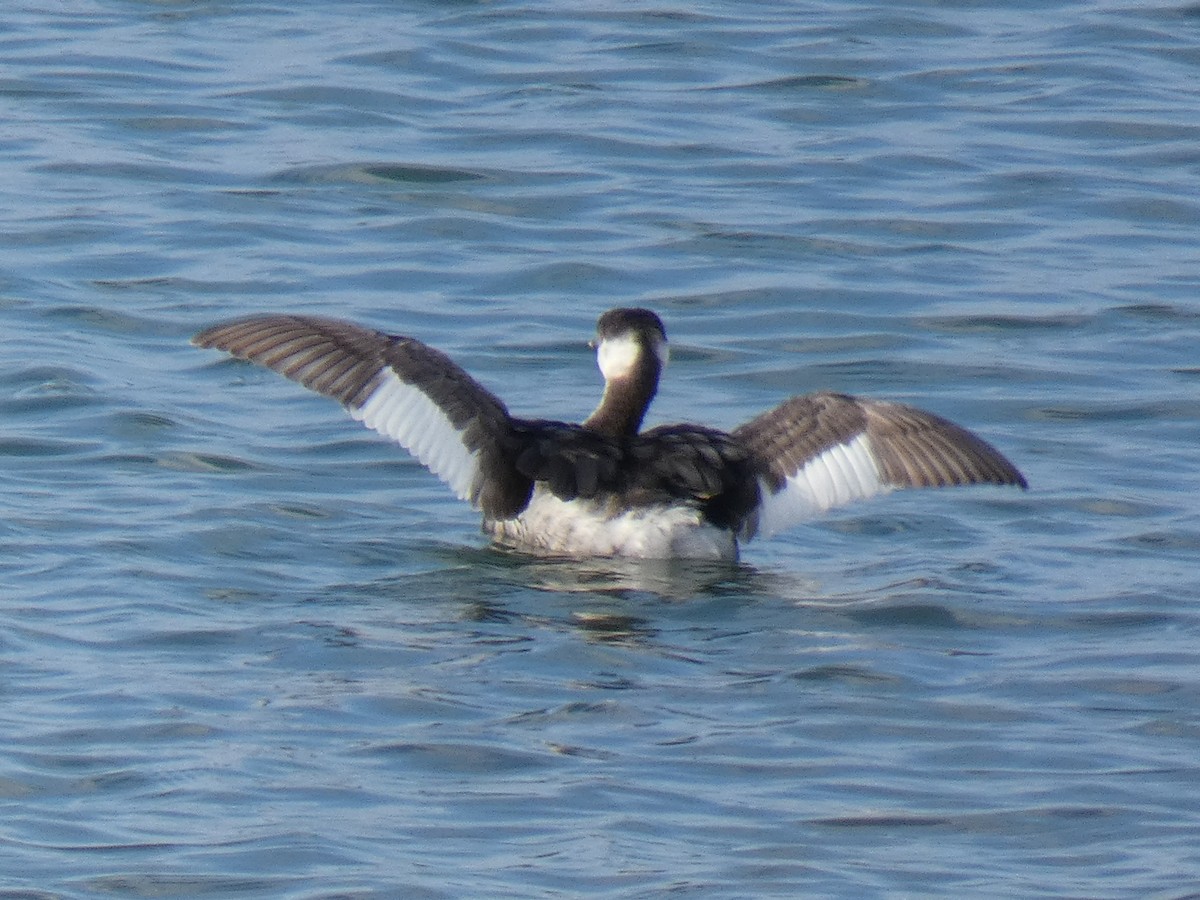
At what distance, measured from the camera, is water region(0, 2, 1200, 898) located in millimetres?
5789

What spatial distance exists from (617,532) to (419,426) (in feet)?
2.53

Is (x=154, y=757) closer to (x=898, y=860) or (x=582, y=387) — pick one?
(x=898, y=860)

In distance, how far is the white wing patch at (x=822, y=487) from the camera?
26.9ft

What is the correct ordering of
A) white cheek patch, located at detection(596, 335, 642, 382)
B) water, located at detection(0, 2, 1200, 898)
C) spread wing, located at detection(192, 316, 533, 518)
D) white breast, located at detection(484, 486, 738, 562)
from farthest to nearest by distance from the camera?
white cheek patch, located at detection(596, 335, 642, 382)
spread wing, located at detection(192, 316, 533, 518)
white breast, located at detection(484, 486, 738, 562)
water, located at detection(0, 2, 1200, 898)

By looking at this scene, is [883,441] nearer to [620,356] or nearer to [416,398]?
[620,356]

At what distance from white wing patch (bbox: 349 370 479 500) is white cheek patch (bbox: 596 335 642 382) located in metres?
0.65

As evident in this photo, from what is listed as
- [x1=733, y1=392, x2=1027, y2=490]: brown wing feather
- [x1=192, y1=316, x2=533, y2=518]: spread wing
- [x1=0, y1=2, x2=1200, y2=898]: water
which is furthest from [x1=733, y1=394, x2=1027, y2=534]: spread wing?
[x1=192, y1=316, x2=533, y2=518]: spread wing

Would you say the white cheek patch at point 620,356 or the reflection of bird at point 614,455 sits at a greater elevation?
the white cheek patch at point 620,356

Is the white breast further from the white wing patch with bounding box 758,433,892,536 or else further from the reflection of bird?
the white wing patch with bounding box 758,433,892,536

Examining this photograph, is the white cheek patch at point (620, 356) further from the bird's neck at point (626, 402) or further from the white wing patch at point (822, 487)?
the white wing patch at point (822, 487)

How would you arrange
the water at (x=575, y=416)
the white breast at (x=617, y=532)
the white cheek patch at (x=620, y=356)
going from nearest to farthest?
the water at (x=575, y=416), the white breast at (x=617, y=532), the white cheek patch at (x=620, y=356)

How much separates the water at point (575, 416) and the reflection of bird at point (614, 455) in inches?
6.3

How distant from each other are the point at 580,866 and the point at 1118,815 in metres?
1.29

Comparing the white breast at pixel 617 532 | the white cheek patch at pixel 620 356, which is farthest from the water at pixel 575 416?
the white cheek patch at pixel 620 356
